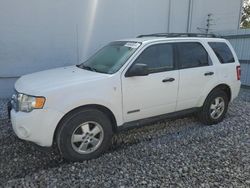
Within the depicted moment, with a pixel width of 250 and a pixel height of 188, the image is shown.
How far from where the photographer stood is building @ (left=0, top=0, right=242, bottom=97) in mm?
6184

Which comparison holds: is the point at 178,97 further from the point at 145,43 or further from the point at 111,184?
the point at 111,184

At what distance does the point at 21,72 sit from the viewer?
21.2 feet

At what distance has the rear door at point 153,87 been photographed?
11.9 ft

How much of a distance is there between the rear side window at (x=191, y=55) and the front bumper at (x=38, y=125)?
235cm

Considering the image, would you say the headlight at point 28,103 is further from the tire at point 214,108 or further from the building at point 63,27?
the building at point 63,27

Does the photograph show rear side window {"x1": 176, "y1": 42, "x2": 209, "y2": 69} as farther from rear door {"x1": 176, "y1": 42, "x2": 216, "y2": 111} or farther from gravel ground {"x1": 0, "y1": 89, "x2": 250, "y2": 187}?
gravel ground {"x1": 0, "y1": 89, "x2": 250, "y2": 187}

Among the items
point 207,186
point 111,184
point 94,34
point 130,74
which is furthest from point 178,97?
point 94,34

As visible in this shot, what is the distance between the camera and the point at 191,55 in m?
4.35

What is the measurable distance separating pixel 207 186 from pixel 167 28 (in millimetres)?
6603

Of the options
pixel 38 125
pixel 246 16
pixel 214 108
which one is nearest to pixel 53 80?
pixel 38 125

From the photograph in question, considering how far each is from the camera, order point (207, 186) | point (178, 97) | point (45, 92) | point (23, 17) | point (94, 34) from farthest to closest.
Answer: point (94, 34) < point (23, 17) < point (178, 97) < point (45, 92) < point (207, 186)

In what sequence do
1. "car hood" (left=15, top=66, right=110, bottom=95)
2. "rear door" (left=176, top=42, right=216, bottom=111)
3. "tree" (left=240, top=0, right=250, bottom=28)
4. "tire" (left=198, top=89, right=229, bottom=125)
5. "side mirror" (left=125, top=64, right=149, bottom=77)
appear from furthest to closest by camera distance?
"tree" (left=240, top=0, right=250, bottom=28)
"tire" (left=198, top=89, right=229, bottom=125)
"rear door" (left=176, top=42, right=216, bottom=111)
"side mirror" (left=125, top=64, right=149, bottom=77)
"car hood" (left=15, top=66, right=110, bottom=95)

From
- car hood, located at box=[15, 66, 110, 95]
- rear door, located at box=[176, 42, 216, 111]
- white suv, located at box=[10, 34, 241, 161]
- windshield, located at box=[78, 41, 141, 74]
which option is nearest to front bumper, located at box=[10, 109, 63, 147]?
white suv, located at box=[10, 34, 241, 161]

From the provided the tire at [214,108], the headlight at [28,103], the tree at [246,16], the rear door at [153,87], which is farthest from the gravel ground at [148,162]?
the tree at [246,16]
